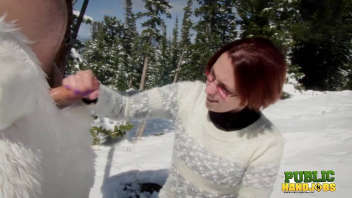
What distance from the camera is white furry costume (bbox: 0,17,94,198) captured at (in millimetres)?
569

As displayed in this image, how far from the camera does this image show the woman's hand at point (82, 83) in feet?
2.43

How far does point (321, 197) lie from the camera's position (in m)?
2.42

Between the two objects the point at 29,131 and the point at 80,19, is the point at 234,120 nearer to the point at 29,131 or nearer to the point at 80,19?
the point at 29,131

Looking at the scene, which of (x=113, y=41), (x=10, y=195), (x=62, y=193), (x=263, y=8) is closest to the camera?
(x=10, y=195)

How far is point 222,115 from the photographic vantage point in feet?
3.52

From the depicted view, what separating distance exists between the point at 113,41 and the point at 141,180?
73.9 feet

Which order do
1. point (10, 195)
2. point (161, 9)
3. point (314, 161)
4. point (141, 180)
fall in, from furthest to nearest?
point (161, 9) < point (314, 161) < point (141, 180) < point (10, 195)

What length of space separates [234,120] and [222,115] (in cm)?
6

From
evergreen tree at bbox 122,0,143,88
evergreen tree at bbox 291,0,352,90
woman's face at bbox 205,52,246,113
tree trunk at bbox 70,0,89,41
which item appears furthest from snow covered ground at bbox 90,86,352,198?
evergreen tree at bbox 122,0,143,88

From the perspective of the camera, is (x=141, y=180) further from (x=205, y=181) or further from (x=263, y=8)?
(x=263, y=8)

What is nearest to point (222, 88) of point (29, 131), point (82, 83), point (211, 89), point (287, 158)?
point (211, 89)

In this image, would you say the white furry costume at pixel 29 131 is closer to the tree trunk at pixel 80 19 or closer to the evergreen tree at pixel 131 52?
the tree trunk at pixel 80 19

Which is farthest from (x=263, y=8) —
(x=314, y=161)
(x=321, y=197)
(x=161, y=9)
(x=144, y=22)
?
(x=321, y=197)

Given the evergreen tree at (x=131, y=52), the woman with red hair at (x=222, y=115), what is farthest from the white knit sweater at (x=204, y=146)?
the evergreen tree at (x=131, y=52)
